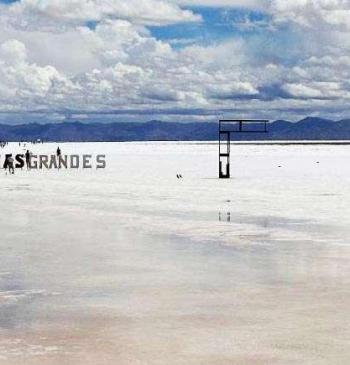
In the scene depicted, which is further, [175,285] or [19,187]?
[19,187]

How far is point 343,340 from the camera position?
816 cm

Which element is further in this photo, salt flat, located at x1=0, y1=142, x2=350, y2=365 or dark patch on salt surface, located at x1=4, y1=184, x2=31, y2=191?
dark patch on salt surface, located at x1=4, y1=184, x2=31, y2=191

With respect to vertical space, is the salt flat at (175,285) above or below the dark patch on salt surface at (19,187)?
below

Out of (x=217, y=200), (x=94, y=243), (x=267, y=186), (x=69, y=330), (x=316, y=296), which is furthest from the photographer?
(x=267, y=186)

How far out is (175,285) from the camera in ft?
37.8

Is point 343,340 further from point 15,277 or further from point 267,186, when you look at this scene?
point 267,186

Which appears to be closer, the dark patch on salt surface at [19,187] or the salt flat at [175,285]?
the salt flat at [175,285]

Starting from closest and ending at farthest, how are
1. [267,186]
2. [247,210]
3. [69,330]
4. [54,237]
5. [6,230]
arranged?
[69,330]
[54,237]
[6,230]
[247,210]
[267,186]

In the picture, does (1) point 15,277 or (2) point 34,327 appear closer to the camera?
(2) point 34,327

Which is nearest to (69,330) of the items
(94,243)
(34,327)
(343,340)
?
(34,327)

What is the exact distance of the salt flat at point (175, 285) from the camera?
788cm

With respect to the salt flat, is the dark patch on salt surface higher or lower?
higher

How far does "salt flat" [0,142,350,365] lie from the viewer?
7.88 m

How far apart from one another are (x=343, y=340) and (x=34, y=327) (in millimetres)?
3242
